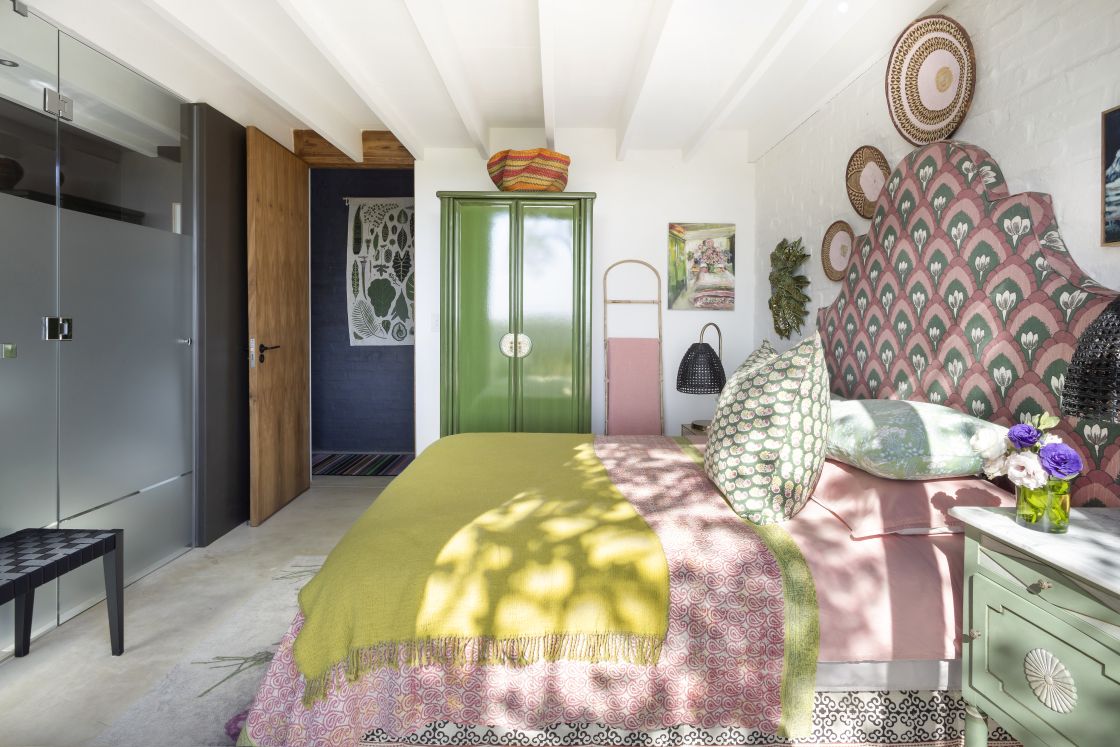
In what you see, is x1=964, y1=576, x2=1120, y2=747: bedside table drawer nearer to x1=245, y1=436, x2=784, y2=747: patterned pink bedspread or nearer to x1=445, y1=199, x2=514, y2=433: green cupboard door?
x1=245, y1=436, x2=784, y2=747: patterned pink bedspread

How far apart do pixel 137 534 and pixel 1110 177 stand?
4006 mm

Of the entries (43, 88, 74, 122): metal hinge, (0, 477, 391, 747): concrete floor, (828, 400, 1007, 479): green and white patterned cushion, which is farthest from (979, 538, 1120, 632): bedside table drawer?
(43, 88, 74, 122): metal hinge

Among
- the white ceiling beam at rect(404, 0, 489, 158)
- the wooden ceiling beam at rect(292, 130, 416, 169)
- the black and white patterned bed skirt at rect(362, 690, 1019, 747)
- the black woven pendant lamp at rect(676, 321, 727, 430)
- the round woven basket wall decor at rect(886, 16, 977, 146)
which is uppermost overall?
the wooden ceiling beam at rect(292, 130, 416, 169)

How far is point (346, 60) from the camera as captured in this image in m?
2.80

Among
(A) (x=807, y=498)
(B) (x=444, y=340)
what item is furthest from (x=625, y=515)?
(B) (x=444, y=340)

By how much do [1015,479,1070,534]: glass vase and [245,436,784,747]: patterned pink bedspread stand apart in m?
0.53

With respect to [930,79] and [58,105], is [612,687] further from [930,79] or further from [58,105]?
[58,105]

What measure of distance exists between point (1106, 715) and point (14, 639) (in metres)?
3.26

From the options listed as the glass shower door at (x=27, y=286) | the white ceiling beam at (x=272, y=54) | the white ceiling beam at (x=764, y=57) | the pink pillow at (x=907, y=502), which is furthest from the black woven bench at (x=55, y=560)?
the white ceiling beam at (x=764, y=57)

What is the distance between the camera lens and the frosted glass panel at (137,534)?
2566 mm

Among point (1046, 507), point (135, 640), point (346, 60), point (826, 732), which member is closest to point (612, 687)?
point (826, 732)

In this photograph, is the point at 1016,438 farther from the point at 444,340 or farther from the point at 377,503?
the point at 444,340

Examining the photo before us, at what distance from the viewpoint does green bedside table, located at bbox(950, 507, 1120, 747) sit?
1030 mm

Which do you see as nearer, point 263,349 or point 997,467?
point 997,467
